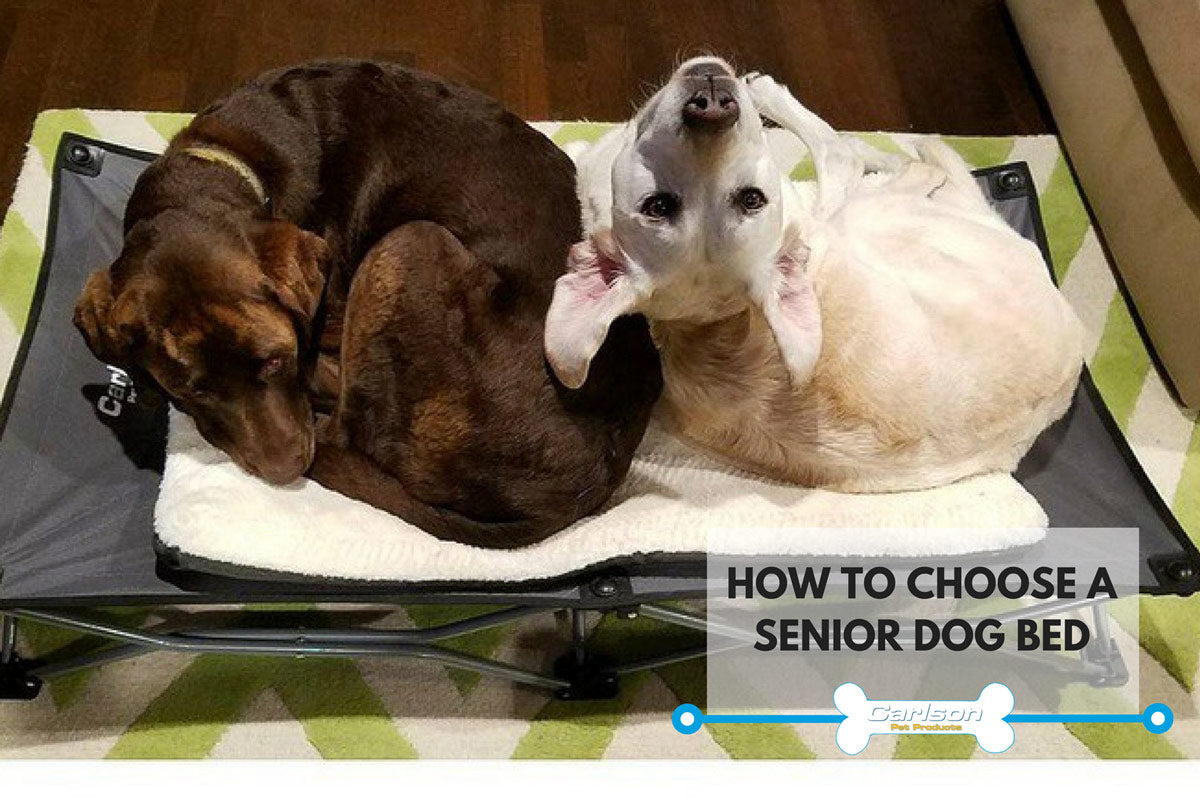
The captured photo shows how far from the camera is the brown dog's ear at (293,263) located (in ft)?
5.10

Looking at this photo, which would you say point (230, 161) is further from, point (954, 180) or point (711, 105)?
point (954, 180)

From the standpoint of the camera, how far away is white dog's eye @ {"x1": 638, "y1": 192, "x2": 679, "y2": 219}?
1418mm

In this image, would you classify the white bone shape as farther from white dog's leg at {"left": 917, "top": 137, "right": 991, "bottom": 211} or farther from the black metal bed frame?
white dog's leg at {"left": 917, "top": 137, "right": 991, "bottom": 211}

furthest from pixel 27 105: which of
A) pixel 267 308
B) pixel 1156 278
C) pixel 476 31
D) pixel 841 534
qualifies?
pixel 1156 278

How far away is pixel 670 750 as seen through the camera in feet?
6.29

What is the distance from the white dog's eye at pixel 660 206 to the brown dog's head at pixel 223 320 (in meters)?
0.48

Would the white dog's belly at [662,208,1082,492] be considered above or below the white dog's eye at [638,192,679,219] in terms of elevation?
below

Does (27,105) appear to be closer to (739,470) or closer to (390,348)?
(390,348)

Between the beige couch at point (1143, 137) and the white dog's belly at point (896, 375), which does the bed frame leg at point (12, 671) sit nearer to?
the white dog's belly at point (896, 375)

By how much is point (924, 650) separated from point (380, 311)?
3.63ft

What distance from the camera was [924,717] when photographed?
193 cm

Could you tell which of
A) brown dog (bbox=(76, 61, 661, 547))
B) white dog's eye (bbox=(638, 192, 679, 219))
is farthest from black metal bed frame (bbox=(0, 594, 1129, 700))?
white dog's eye (bbox=(638, 192, 679, 219))

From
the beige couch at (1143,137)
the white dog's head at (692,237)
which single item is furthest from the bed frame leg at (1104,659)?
the white dog's head at (692,237)

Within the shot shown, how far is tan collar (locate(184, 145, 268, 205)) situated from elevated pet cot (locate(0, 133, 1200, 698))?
417 millimetres
